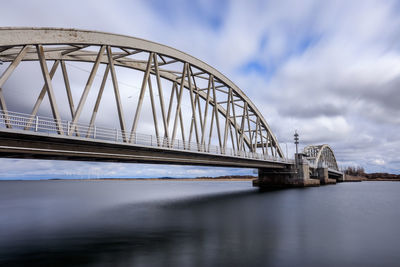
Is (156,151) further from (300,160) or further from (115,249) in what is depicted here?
(300,160)

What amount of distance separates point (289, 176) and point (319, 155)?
27.0 m

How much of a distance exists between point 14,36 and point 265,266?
1736cm

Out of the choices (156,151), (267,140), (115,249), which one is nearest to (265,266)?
(115,249)

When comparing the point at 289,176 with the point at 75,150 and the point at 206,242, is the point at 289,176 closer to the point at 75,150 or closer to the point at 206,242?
the point at 206,242

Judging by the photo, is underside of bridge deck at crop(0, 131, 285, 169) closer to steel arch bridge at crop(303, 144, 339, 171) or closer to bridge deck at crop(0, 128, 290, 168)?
bridge deck at crop(0, 128, 290, 168)

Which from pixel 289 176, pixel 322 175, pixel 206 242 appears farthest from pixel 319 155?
pixel 206 242

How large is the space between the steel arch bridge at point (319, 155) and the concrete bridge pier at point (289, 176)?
13.6 m

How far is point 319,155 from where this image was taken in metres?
81.9

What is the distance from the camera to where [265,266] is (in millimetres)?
9734

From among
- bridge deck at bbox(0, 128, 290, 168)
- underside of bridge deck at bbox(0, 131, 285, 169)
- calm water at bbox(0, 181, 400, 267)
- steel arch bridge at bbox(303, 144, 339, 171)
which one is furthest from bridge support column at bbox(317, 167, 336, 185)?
calm water at bbox(0, 181, 400, 267)

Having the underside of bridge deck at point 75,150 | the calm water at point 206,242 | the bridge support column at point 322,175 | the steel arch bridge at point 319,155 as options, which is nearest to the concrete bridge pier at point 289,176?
the steel arch bridge at point 319,155

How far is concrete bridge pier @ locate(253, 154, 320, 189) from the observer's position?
59625 millimetres

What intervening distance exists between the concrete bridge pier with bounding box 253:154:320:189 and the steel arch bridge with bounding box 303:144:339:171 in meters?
13.6

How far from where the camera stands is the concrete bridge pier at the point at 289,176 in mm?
59625
